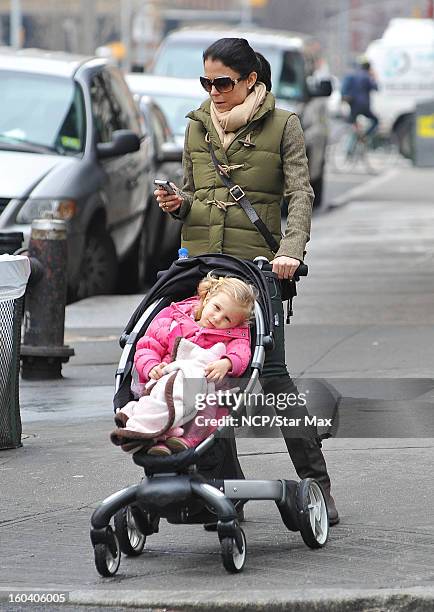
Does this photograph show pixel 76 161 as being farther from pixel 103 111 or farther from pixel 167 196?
pixel 167 196

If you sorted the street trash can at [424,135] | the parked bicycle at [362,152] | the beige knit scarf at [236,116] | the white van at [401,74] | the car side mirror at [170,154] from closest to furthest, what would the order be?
the beige knit scarf at [236,116], the street trash can at [424,135], the car side mirror at [170,154], the parked bicycle at [362,152], the white van at [401,74]

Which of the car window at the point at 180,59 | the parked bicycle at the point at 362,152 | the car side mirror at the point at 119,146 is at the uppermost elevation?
the car side mirror at the point at 119,146

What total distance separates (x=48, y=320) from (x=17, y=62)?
14.9 feet

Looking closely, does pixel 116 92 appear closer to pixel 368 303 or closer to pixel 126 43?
pixel 368 303

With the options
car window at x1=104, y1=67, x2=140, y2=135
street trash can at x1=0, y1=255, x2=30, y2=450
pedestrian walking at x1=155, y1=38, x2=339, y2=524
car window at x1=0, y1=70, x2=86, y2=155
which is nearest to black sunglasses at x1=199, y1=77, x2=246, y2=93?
pedestrian walking at x1=155, y1=38, x2=339, y2=524

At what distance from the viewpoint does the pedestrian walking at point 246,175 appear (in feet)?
19.7

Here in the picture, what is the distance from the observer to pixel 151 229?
15000 mm

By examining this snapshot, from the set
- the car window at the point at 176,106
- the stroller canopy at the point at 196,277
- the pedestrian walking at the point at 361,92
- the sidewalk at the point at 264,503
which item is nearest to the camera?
the sidewalk at the point at 264,503

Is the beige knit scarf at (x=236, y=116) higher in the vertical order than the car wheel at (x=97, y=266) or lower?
higher

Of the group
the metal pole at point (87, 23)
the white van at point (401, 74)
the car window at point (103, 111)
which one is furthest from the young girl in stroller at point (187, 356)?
the metal pole at point (87, 23)

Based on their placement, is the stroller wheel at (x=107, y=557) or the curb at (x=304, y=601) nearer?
the curb at (x=304, y=601)

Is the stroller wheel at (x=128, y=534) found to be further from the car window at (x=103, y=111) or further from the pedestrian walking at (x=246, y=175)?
the car window at (x=103, y=111)

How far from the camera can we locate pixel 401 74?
1351 inches

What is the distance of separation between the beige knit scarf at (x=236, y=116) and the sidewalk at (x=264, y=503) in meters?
1.53
